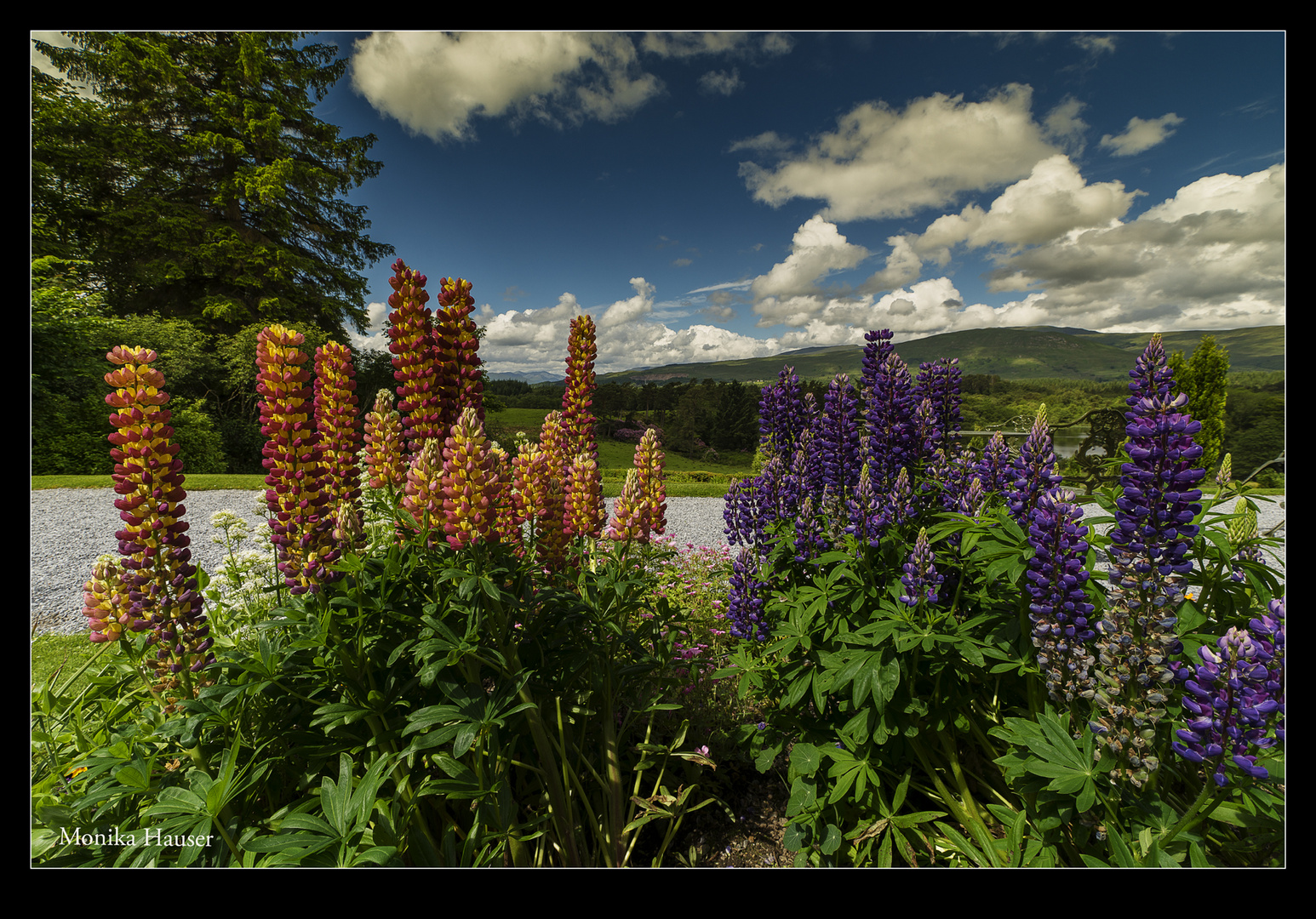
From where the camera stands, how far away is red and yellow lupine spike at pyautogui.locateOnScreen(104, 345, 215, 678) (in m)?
1.83

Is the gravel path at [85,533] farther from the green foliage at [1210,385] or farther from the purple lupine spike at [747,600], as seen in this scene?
the green foliage at [1210,385]

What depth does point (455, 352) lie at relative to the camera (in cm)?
238

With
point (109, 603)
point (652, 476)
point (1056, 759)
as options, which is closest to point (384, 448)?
point (109, 603)

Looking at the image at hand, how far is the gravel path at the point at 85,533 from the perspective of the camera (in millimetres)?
5723

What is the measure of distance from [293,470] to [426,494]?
22.0 inches

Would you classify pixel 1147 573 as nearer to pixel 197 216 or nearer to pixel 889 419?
pixel 889 419

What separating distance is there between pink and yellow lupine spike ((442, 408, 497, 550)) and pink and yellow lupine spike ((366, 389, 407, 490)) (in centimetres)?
64

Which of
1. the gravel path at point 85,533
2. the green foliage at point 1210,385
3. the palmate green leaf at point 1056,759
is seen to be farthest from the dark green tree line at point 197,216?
the green foliage at point 1210,385

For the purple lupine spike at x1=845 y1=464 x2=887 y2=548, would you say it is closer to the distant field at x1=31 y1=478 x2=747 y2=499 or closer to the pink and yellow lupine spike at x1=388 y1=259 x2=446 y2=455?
the pink and yellow lupine spike at x1=388 y1=259 x2=446 y2=455

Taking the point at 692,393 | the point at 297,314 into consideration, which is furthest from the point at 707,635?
the point at 692,393

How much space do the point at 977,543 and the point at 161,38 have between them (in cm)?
3130
